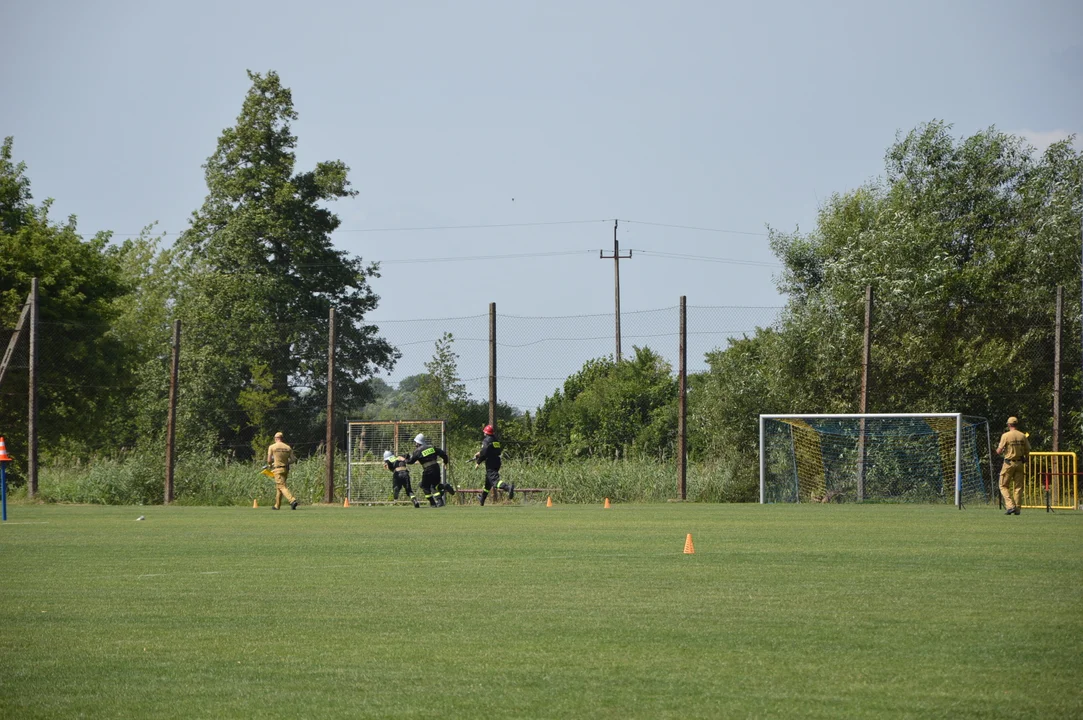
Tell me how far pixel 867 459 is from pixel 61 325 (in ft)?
79.6

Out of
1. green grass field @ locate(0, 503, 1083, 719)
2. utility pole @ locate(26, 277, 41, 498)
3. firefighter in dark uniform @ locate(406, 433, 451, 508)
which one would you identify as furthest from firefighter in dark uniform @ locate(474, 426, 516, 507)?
green grass field @ locate(0, 503, 1083, 719)

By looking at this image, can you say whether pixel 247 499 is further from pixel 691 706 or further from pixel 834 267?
pixel 691 706

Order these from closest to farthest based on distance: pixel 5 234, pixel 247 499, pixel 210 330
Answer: pixel 247 499
pixel 5 234
pixel 210 330

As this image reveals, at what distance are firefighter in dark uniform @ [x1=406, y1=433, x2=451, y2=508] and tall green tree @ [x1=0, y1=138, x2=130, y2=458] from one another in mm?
13999

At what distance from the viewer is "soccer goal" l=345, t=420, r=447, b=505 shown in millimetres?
37562

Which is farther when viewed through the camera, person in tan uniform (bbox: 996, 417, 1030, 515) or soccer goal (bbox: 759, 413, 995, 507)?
soccer goal (bbox: 759, 413, 995, 507)

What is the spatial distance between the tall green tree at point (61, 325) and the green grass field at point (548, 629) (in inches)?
955

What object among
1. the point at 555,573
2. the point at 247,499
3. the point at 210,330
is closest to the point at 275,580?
the point at 555,573

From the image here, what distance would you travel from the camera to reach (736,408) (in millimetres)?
41969

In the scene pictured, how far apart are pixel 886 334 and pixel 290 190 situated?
28638 mm

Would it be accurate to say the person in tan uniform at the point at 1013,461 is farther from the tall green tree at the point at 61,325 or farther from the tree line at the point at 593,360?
the tall green tree at the point at 61,325

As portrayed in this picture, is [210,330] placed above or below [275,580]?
above

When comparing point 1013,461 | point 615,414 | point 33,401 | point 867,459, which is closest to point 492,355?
point 867,459

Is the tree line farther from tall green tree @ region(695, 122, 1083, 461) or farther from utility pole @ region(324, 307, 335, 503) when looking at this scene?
utility pole @ region(324, 307, 335, 503)
